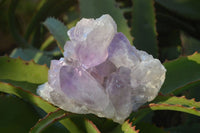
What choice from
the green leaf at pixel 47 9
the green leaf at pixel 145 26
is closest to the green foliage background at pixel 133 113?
the green leaf at pixel 145 26

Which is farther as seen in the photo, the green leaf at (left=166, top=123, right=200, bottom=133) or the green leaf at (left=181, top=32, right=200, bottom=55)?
the green leaf at (left=181, top=32, right=200, bottom=55)

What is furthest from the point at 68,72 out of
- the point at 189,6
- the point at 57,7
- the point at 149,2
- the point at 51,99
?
the point at 57,7

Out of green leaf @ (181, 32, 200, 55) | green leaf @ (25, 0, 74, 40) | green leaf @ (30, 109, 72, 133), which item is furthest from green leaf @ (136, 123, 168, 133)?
green leaf @ (25, 0, 74, 40)

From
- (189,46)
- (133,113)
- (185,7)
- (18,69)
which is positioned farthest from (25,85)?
(185,7)

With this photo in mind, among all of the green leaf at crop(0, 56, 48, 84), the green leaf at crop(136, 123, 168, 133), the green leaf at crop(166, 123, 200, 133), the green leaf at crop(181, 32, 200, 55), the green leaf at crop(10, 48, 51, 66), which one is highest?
the green leaf at crop(0, 56, 48, 84)

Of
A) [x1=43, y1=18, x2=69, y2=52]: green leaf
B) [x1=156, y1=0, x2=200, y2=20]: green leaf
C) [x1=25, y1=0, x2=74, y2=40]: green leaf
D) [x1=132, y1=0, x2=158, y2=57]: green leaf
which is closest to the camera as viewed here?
[x1=43, y1=18, x2=69, y2=52]: green leaf

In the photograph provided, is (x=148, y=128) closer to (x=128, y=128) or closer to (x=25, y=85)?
(x=128, y=128)

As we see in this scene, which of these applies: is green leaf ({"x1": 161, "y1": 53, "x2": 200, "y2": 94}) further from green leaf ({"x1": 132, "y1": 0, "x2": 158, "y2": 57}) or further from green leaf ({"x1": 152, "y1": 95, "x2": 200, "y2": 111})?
green leaf ({"x1": 132, "y1": 0, "x2": 158, "y2": 57})
